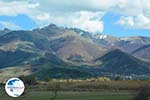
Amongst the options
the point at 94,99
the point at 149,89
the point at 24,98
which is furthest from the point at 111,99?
the point at 24,98

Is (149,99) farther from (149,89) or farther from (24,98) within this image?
(24,98)

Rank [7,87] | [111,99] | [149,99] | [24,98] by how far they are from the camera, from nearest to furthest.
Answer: [7,87], [24,98], [149,99], [111,99]

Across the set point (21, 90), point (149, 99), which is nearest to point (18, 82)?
point (21, 90)

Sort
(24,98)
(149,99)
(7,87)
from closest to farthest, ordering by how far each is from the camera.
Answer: (7,87) < (24,98) < (149,99)

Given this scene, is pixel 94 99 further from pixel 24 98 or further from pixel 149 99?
pixel 24 98

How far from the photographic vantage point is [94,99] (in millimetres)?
122812

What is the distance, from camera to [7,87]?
1892cm

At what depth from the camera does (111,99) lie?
122 metres

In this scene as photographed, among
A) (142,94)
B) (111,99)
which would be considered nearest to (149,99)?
(142,94)

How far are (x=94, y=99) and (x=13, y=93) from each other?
105m

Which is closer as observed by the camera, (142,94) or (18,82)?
(18,82)

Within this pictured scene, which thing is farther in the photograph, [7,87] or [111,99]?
[111,99]

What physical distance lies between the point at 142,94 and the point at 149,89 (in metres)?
1.59

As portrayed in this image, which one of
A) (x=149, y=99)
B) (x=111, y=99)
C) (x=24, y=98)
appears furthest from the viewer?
(x=111, y=99)
